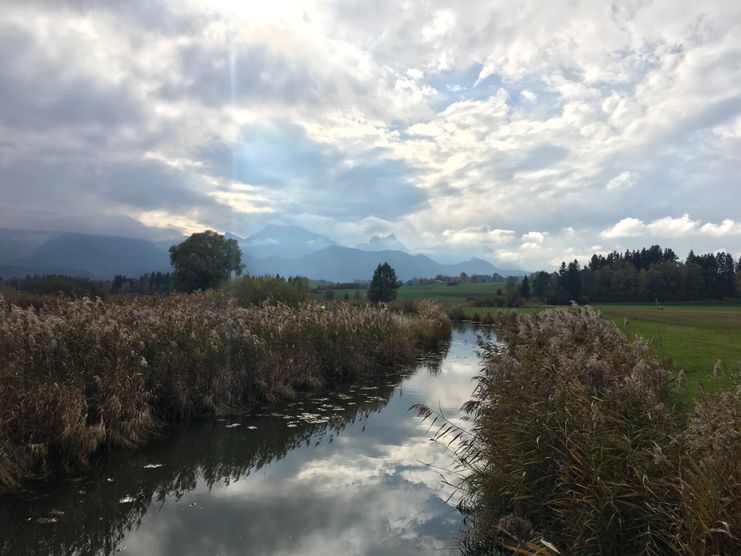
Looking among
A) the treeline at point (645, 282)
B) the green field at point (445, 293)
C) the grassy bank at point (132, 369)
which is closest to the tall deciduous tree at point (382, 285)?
the green field at point (445, 293)

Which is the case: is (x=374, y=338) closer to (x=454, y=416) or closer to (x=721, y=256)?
(x=454, y=416)

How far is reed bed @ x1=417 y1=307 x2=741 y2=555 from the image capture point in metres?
3.66

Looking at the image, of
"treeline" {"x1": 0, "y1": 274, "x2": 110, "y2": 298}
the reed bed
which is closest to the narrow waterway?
the reed bed

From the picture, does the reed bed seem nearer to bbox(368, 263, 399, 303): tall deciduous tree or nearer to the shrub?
the shrub

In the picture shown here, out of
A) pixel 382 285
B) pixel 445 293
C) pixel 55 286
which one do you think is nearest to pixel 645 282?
pixel 445 293

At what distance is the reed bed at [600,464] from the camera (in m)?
3.66

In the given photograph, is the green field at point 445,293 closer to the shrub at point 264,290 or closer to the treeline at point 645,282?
the treeline at point 645,282

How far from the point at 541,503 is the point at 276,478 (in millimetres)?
5033

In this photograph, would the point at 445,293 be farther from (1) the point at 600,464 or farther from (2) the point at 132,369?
(1) the point at 600,464

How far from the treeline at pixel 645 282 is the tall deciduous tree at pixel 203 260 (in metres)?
62.0

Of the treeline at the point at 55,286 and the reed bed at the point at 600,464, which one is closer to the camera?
the reed bed at the point at 600,464

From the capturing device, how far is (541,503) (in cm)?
519

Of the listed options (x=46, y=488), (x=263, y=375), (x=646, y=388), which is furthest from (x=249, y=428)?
(x=646, y=388)

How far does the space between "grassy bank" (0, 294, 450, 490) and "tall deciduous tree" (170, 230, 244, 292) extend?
45345mm
